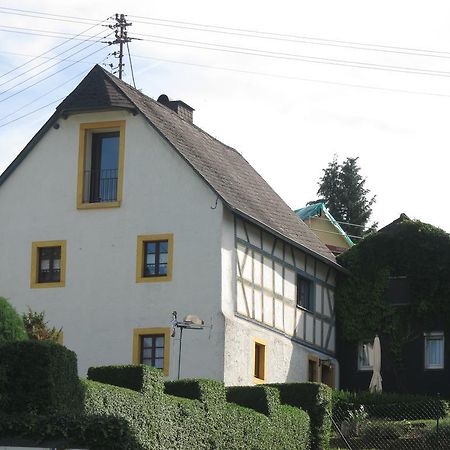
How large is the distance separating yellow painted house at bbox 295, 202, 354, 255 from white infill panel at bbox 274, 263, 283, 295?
1660 centimetres

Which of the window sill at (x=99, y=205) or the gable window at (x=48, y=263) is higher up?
the window sill at (x=99, y=205)

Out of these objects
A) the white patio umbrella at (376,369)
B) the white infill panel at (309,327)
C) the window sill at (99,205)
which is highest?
the window sill at (99,205)

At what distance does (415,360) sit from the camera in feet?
144

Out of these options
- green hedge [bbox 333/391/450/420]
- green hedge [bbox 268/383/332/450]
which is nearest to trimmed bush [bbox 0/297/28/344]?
green hedge [bbox 268/383/332/450]

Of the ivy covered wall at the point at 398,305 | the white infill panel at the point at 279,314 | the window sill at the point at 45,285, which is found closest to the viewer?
the window sill at the point at 45,285

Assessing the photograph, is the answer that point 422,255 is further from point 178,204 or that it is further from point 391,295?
point 178,204

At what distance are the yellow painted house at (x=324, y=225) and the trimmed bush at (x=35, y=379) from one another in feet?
108

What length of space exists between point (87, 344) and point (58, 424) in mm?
14435

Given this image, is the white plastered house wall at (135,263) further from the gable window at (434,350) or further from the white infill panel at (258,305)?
the gable window at (434,350)

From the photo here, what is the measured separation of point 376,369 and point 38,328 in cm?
1068

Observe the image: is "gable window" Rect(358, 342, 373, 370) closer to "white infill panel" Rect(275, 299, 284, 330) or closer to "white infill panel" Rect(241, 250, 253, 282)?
"white infill panel" Rect(275, 299, 284, 330)

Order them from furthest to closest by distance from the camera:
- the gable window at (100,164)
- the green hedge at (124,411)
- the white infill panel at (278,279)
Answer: the white infill panel at (278,279) < the gable window at (100,164) < the green hedge at (124,411)

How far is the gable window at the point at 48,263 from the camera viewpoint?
1559 inches

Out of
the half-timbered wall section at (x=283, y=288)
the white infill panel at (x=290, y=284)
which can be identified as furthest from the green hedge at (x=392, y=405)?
the white infill panel at (x=290, y=284)
